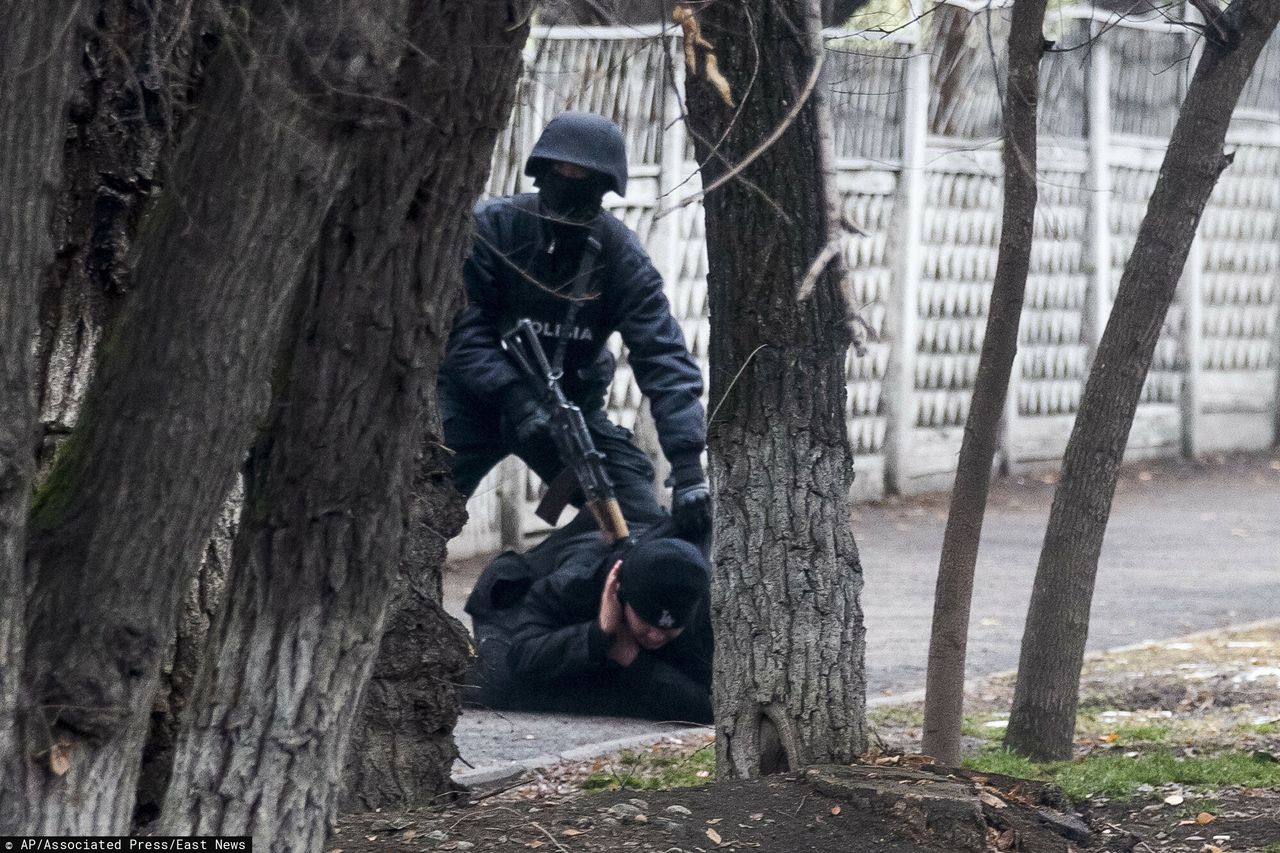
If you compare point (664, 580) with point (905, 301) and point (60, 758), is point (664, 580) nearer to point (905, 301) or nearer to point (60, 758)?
point (60, 758)

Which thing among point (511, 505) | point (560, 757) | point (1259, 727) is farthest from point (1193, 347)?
point (560, 757)

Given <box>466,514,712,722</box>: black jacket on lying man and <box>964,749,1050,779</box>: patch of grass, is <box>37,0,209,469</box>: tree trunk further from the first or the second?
<box>964,749,1050,779</box>: patch of grass

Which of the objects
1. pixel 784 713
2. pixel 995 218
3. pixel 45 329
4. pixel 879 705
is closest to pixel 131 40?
pixel 45 329

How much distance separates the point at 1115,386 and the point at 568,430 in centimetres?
212

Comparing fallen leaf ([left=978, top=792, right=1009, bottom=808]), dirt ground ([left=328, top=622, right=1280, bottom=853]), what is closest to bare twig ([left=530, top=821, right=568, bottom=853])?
dirt ground ([left=328, top=622, right=1280, bottom=853])

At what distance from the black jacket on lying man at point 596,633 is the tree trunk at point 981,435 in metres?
1.43

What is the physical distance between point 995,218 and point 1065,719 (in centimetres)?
736

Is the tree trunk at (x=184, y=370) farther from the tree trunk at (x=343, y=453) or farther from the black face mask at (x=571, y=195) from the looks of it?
the black face mask at (x=571, y=195)

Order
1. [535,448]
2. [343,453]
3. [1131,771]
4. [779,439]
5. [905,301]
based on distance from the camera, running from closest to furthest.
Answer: [343,453] < [779,439] < [1131,771] < [535,448] < [905,301]

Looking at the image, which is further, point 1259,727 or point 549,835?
point 1259,727

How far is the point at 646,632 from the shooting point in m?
5.70

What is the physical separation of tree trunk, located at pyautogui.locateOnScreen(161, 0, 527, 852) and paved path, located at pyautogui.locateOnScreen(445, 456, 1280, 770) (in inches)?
101

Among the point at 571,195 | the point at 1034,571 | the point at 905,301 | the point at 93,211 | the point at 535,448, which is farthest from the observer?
the point at 905,301

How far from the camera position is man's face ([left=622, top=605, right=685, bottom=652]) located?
224 inches
